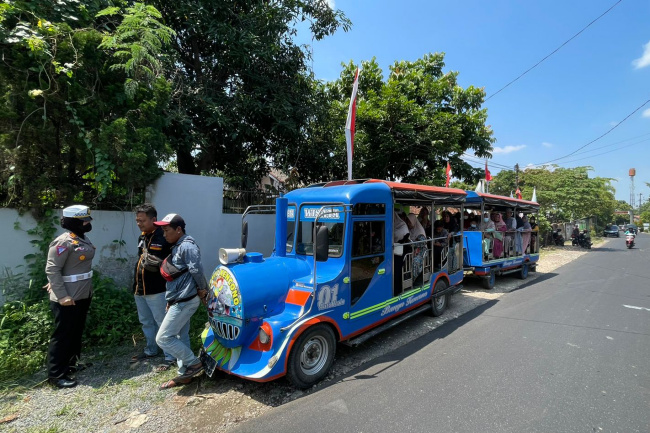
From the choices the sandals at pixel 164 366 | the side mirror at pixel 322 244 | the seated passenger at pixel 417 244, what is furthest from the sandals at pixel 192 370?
the seated passenger at pixel 417 244

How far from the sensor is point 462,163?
531 inches

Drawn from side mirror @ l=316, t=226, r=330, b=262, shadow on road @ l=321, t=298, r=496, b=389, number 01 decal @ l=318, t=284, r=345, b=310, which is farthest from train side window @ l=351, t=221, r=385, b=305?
shadow on road @ l=321, t=298, r=496, b=389

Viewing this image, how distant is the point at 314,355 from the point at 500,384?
214 centimetres

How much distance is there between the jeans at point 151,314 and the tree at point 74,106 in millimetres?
1798

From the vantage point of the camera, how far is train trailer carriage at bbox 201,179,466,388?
3406mm

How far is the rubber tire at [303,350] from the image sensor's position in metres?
3.38

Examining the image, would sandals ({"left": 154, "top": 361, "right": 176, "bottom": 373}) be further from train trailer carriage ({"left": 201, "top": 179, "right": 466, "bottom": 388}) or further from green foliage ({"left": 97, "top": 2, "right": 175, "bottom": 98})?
green foliage ({"left": 97, "top": 2, "right": 175, "bottom": 98})

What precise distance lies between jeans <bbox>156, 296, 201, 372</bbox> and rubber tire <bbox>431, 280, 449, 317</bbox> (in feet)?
13.6

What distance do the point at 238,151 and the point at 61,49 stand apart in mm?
4439

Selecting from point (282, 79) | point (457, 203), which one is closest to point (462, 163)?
point (457, 203)

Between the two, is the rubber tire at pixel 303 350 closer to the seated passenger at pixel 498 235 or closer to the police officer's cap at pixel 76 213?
the police officer's cap at pixel 76 213

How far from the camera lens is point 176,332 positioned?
3.51 meters

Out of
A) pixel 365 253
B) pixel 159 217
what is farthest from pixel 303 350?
pixel 159 217

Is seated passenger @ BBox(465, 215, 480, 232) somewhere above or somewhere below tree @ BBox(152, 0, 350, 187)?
below
